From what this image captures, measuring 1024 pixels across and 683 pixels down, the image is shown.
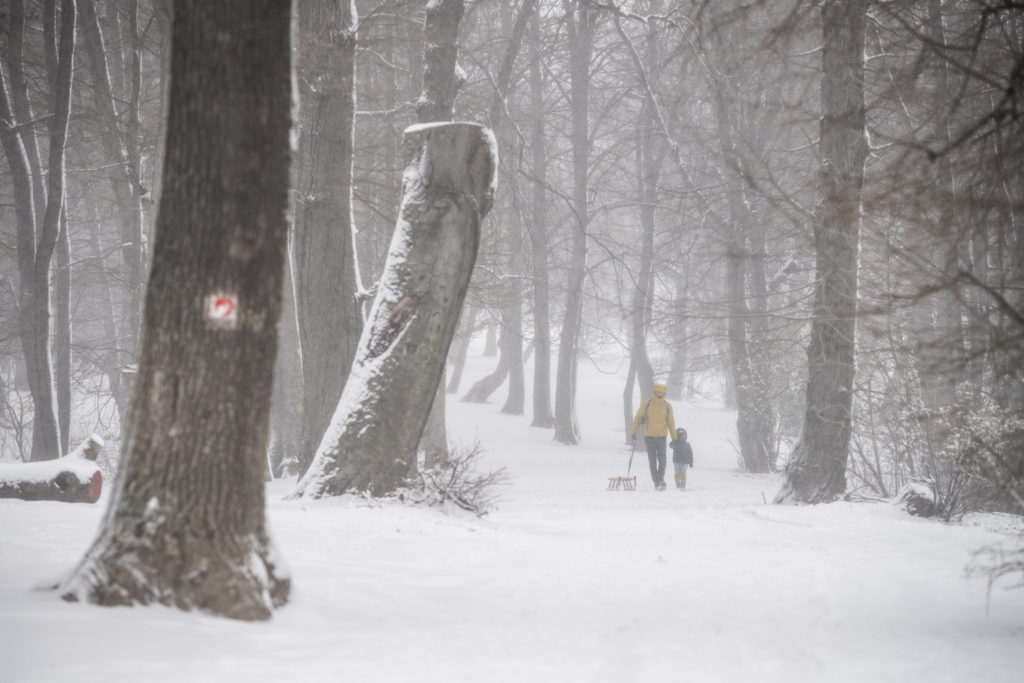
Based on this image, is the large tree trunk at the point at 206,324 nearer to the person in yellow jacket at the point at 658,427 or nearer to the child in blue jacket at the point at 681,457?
the child in blue jacket at the point at 681,457

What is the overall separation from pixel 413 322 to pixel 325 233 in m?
2.50

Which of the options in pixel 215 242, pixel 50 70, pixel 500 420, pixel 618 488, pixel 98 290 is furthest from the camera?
pixel 98 290

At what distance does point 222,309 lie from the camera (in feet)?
11.0

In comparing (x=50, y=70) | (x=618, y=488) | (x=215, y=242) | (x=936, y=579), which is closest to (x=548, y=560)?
(x=936, y=579)

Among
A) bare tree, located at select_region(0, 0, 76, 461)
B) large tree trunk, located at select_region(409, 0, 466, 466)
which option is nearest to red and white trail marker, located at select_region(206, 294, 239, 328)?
large tree trunk, located at select_region(409, 0, 466, 466)

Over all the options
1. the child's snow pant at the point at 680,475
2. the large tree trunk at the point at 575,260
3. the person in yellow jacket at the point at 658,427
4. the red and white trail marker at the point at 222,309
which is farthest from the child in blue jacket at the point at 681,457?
the red and white trail marker at the point at 222,309

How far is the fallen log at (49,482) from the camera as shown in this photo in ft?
24.4

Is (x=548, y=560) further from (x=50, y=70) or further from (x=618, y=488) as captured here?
(x=50, y=70)

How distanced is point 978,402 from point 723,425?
61.6 feet

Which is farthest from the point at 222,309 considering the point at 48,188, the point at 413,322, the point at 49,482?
the point at 48,188

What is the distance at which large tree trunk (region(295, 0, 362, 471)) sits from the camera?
8.54 m

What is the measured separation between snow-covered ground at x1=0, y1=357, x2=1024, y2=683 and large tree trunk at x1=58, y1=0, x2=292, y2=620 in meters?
0.21

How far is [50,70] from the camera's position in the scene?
1280 cm

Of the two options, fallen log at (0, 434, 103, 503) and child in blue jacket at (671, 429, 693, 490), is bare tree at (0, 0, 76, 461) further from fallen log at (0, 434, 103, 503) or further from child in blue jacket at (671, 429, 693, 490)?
child in blue jacket at (671, 429, 693, 490)
